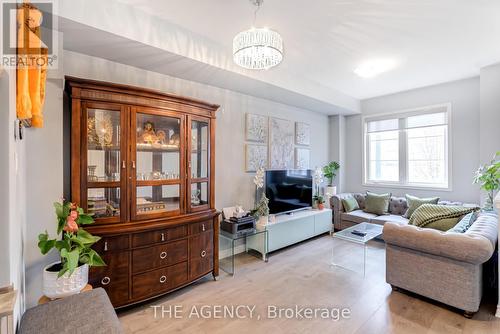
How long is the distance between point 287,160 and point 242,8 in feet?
9.12

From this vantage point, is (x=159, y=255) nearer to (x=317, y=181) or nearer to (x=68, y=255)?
(x=68, y=255)

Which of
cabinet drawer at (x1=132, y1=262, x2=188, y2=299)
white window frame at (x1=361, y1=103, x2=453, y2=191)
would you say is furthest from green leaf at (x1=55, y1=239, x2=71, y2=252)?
white window frame at (x1=361, y1=103, x2=453, y2=191)

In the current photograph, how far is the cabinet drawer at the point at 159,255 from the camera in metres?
2.21

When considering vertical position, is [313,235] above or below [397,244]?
below

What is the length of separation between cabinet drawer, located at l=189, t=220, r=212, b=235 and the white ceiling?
2.08 meters

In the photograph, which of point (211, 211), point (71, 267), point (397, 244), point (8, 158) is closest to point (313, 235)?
point (397, 244)

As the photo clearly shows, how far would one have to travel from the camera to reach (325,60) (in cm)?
329

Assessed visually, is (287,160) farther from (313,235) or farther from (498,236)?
(498,236)

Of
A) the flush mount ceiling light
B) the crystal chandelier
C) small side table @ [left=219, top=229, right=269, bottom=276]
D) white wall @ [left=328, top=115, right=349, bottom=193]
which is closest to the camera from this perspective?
the crystal chandelier

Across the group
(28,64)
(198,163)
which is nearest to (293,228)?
(198,163)

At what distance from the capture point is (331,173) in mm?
5211

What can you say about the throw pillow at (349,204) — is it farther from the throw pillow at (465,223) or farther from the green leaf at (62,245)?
the green leaf at (62,245)

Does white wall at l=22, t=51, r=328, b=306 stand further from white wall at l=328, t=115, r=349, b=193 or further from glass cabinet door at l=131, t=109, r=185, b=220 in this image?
white wall at l=328, t=115, r=349, b=193

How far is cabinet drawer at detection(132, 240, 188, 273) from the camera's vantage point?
2205mm
